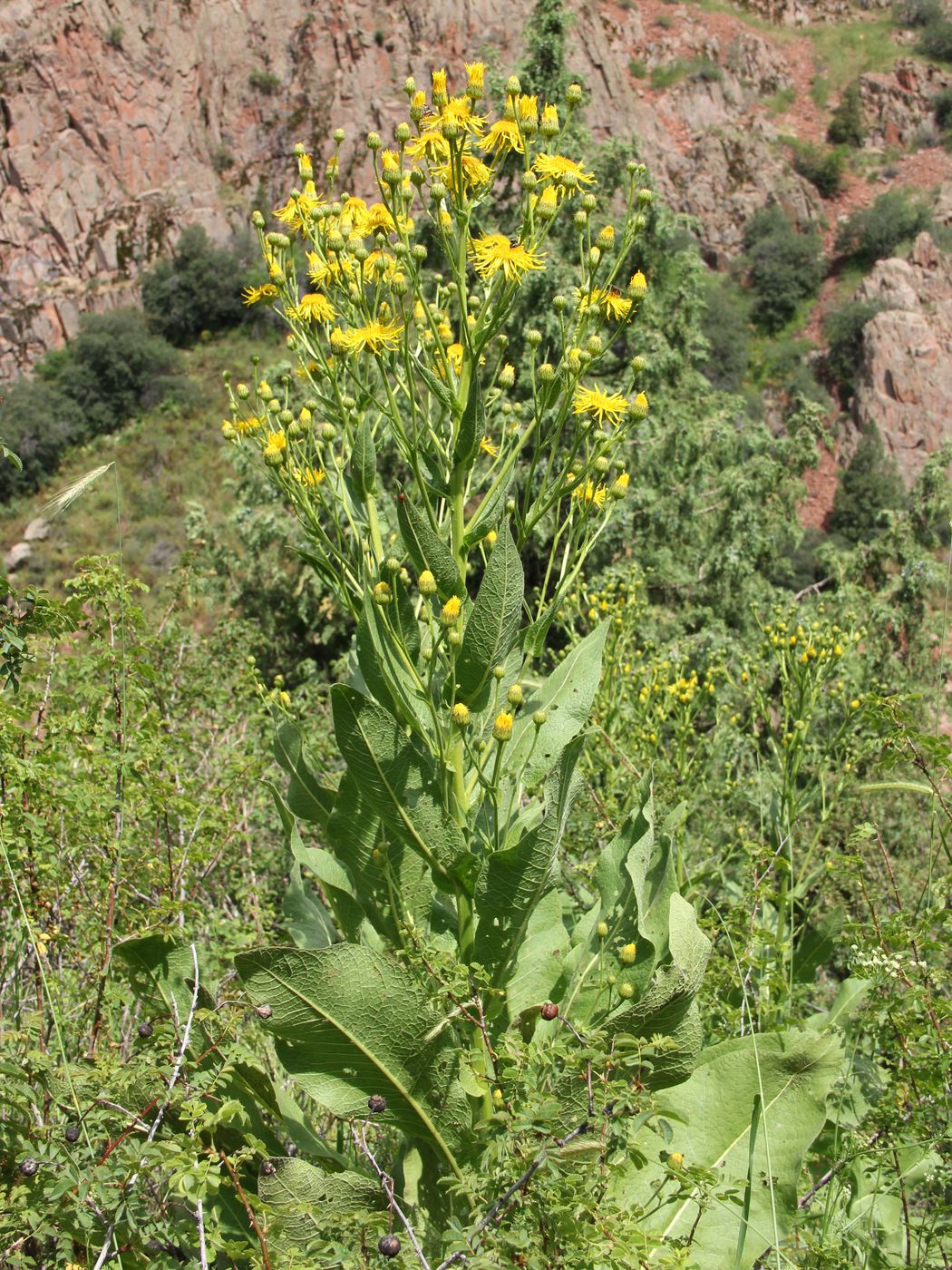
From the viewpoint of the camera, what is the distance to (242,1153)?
150cm

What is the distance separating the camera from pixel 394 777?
195 cm

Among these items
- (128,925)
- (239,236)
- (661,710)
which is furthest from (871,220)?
(128,925)

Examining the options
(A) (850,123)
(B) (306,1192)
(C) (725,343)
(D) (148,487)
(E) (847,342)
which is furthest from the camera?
(A) (850,123)

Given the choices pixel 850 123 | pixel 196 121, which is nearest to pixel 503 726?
pixel 196 121

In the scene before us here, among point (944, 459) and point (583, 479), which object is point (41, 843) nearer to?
point (583, 479)

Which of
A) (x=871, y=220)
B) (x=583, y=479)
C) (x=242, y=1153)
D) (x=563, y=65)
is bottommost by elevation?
(x=871, y=220)

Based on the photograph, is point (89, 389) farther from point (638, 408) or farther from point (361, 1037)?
point (361, 1037)

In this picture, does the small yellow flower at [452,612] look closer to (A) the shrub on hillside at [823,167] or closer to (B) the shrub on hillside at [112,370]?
(B) the shrub on hillside at [112,370]

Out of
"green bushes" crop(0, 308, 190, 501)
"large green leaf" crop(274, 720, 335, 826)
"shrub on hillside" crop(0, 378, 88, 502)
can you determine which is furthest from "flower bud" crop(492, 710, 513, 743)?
"green bushes" crop(0, 308, 190, 501)

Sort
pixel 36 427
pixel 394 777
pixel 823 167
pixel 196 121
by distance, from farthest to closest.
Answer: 1. pixel 823 167
2. pixel 196 121
3. pixel 36 427
4. pixel 394 777

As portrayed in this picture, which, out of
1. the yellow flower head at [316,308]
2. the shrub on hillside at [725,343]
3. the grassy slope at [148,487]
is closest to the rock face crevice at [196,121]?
the grassy slope at [148,487]

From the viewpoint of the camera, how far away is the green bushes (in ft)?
92.5

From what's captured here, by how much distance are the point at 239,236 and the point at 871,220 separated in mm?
22345

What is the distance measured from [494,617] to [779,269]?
35.7m
